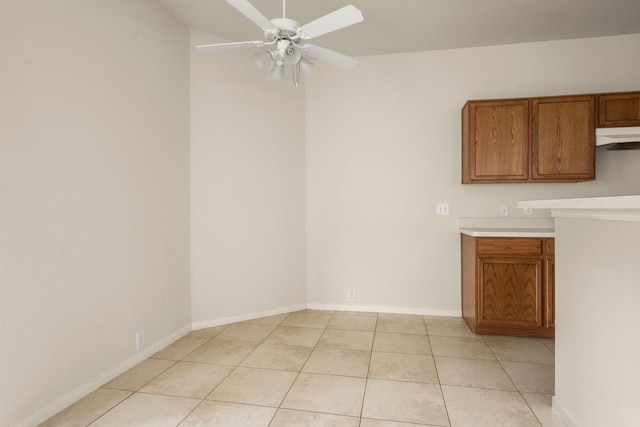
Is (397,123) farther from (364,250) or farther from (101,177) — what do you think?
(101,177)

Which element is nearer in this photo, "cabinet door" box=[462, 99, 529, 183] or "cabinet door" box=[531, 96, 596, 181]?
"cabinet door" box=[531, 96, 596, 181]

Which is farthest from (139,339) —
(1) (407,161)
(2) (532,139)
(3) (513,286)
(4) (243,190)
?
(2) (532,139)

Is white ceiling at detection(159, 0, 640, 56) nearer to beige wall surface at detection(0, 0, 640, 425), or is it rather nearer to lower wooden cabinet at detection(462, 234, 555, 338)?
beige wall surface at detection(0, 0, 640, 425)

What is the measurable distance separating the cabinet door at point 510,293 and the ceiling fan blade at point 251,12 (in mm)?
2617

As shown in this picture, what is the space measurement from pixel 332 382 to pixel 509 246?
2.00m

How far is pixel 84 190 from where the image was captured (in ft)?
7.15

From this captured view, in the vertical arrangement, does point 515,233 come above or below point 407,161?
below

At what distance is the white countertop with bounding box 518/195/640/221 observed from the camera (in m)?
1.11

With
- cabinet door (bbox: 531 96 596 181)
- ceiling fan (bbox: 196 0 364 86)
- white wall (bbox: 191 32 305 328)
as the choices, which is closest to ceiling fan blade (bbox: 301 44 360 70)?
ceiling fan (bbox: 196 0 364 86)

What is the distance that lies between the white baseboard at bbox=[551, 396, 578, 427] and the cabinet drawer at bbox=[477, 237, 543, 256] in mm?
1414

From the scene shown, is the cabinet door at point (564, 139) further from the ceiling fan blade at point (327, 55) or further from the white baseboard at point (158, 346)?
the ceiling fan blade at point (327, 55)

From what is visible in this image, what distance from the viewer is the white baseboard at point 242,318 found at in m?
3.39

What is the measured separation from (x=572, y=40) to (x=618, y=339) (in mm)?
3434

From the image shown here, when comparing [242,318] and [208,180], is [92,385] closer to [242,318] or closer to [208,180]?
[242,318]
